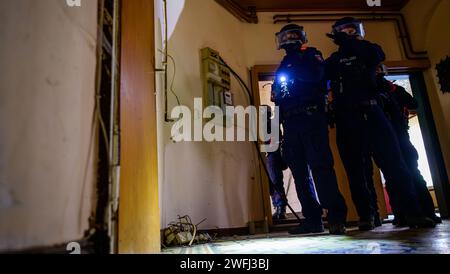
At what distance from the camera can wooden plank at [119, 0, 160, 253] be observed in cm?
91

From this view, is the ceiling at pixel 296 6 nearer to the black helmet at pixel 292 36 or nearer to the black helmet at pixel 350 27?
the black helmet at pixel 292 36

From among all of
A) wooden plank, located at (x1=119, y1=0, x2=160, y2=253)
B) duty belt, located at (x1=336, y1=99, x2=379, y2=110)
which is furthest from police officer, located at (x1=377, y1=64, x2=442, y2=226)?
wooden plank, located at (x1=119, y1=0, x2=160, y2=253)

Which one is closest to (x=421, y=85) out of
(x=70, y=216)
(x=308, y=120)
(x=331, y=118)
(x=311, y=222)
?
(x=331, y=118)

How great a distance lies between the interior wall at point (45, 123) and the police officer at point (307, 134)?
156 cm

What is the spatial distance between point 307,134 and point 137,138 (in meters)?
1.38

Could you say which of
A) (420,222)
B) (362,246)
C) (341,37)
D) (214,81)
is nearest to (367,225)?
(420,222)

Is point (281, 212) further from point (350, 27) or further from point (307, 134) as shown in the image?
point (350, 27)

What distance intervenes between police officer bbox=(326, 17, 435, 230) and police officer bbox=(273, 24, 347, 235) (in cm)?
20

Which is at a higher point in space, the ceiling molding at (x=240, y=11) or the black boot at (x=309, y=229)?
the ceiling molding at (x=240, y=11)

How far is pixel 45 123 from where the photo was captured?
792mm

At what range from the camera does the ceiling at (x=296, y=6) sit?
141 inches

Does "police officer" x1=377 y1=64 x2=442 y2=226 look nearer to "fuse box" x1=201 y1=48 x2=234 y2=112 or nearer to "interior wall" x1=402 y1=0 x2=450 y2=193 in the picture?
"interior wall" x1=402 y1=0 x2=450 y2=193

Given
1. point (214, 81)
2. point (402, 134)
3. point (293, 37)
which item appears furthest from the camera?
point (214, 81)

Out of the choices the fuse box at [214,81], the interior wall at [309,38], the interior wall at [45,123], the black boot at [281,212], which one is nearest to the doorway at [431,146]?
the interior wall at [309,38]
